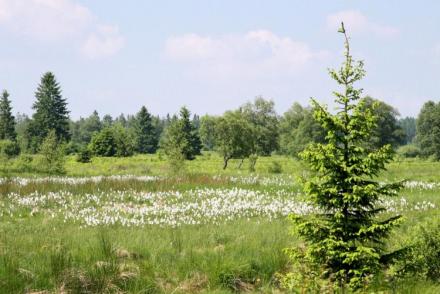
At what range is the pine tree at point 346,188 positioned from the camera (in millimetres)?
7078

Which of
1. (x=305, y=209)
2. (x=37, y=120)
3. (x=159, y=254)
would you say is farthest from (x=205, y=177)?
(x=37, y=120)

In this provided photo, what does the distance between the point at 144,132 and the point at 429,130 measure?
5222 centimetres

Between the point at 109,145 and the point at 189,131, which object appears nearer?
the point at 109,145

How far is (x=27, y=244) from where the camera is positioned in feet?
32.6

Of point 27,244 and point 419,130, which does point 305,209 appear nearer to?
point 27,244

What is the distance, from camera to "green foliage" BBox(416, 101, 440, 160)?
77438 millimetres

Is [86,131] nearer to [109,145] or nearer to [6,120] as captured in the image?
[6,120]

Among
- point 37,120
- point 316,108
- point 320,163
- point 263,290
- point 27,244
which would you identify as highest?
point 37,120

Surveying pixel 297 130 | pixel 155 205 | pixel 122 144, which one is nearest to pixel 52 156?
pixel 155 205

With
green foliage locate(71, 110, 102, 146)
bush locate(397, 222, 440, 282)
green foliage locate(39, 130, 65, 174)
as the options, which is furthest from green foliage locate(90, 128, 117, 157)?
bush locate(397, 222, 440, 282)

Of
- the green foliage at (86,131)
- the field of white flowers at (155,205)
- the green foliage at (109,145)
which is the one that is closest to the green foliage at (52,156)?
the field of white flowers at (155,205)

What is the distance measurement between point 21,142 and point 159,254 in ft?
232

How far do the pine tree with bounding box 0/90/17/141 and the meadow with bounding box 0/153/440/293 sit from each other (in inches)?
2604

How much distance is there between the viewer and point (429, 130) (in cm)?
8144
